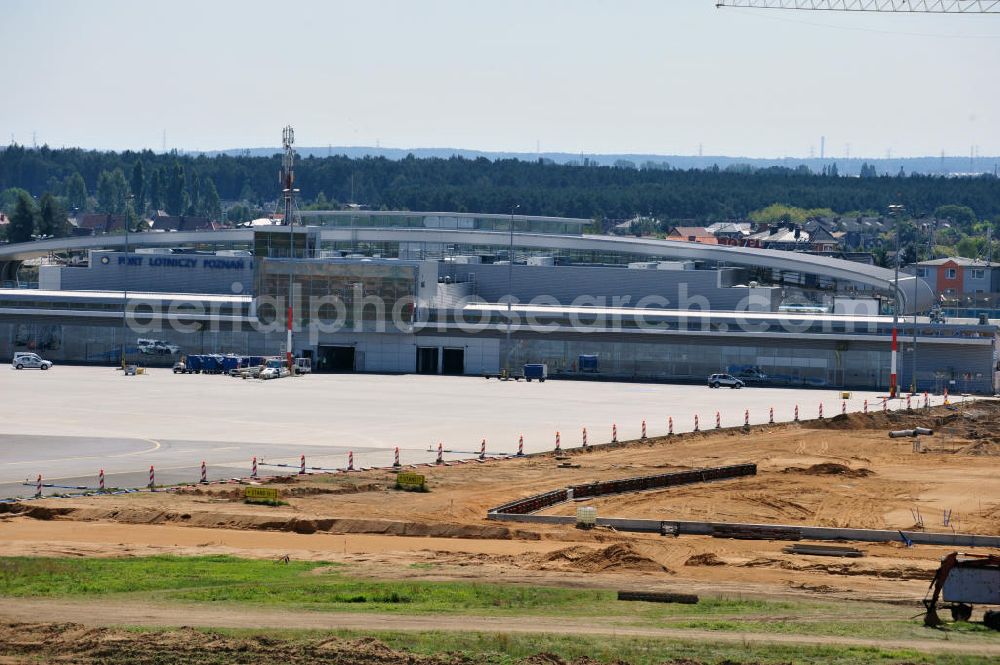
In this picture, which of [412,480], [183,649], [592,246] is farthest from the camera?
[592,246]

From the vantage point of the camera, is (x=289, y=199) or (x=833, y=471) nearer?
(x=833, y=471)

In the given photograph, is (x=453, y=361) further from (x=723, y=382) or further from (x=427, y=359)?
(x=723, y=382)

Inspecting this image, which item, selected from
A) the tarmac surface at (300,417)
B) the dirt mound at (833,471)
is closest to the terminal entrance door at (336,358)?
the tarmac surface at (300,417)

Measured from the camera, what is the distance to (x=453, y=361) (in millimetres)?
117188

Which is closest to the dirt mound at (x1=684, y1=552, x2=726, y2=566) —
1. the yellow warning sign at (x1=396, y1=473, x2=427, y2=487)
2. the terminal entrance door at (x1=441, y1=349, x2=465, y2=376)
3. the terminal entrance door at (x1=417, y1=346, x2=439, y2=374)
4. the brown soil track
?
the brown soil track

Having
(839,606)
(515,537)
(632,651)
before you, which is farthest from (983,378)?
(632,651)

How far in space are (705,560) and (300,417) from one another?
43254mm

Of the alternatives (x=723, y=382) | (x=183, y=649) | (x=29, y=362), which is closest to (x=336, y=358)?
(x=29, y=362)

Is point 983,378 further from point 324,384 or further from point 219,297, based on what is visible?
point 219,297

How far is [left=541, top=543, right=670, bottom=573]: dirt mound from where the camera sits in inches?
1489

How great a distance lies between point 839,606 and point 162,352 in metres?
96.1

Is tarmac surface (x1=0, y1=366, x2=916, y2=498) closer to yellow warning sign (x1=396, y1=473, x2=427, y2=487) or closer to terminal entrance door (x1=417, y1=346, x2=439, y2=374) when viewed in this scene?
terminal entrance door (x1=417, y1=346, x2=439, y2=374)

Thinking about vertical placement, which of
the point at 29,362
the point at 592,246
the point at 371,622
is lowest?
the point at 29,362

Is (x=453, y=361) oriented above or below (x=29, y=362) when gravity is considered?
above
